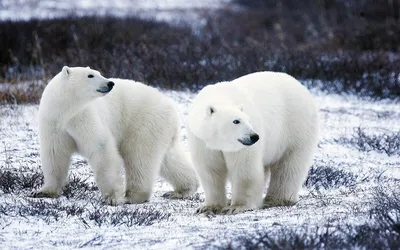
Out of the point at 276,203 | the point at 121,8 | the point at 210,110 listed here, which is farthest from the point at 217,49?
the point at 121,8

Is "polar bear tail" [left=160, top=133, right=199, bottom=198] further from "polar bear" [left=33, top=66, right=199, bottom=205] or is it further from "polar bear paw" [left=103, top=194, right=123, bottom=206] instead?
"polar bear paw" [left=103, top=194, right=123, bottom=206]

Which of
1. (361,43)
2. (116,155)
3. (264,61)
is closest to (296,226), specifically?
(116,155)

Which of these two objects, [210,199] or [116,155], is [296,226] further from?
[116,155]

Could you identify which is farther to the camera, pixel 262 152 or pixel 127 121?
pixel 127 121

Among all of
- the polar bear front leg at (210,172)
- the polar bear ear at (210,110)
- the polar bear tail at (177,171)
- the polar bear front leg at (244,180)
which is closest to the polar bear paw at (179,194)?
the polar bear tail at (177,171)

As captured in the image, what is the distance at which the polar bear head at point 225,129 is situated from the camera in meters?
3.99

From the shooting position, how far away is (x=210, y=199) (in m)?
4.48

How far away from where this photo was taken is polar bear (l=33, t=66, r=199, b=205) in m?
4.71

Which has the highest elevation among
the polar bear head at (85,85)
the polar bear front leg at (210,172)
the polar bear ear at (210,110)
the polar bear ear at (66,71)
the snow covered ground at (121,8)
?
the polar bear ear at (210,110)

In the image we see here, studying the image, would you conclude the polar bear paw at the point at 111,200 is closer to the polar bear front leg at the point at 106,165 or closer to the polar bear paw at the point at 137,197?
the polar bear front leg at the point at 106,165

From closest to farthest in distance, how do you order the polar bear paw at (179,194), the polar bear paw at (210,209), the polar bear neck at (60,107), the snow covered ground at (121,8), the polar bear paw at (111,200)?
1. the polar bear paw at (210,209)
2. the polar bear neck at (60,107)
3. the polar bear paw at (111,200)
4. the polar bear paw at (179,194)
5. the snow covered ground at (121,8)

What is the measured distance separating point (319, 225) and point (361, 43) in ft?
35.0

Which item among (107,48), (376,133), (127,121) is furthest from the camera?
(107,48)

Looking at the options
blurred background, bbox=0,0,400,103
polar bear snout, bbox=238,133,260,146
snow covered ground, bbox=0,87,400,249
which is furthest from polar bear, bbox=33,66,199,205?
blurred background, bbox=0,0,400,103
